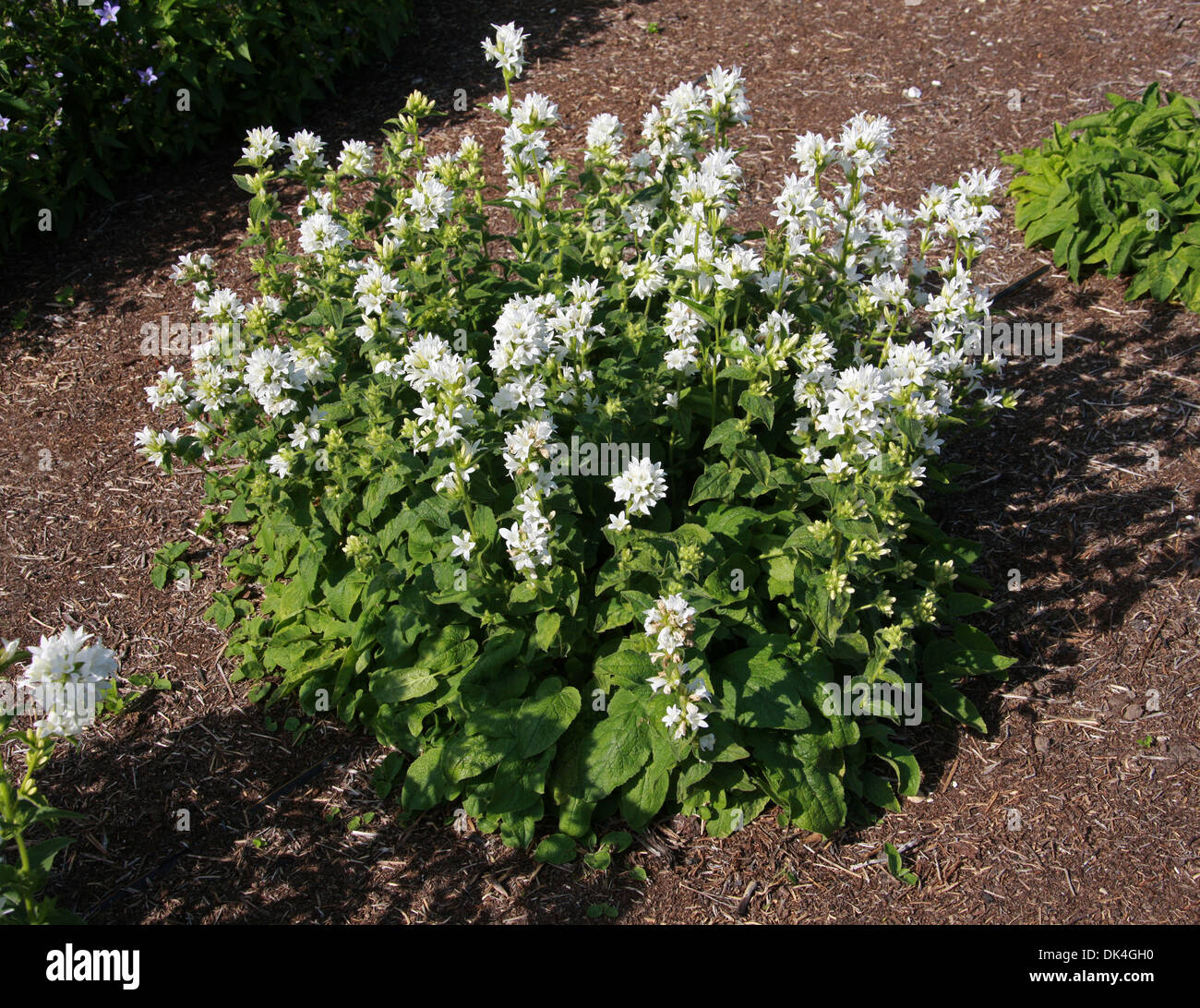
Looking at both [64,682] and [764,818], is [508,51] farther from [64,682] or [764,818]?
[764,818]

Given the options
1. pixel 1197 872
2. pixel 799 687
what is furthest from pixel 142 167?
pixel 1197 872

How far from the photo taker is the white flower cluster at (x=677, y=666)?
330cm

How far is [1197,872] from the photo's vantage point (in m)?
3.72

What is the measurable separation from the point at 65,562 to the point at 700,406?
3.35 m

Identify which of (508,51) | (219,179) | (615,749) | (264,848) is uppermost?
(219,179)

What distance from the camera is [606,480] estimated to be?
13.4ft

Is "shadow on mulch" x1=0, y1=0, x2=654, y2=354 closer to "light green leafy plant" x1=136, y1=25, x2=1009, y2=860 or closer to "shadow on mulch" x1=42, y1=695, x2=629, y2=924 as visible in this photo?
"light green leafy plant" x1=136, y1=25, x2=1009, y2=860

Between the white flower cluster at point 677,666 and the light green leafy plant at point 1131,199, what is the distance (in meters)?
4.34

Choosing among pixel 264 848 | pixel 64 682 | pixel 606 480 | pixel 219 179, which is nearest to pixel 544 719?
pixel 606 480

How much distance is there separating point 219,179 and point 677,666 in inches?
243

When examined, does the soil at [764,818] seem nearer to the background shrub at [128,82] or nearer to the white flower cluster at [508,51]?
the background shrub at [128,82]

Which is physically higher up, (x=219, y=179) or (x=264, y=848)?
(x=219, y=179)

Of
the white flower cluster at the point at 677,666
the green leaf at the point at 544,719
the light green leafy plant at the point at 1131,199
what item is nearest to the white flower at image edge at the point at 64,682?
the green leaf at the point at 544,719

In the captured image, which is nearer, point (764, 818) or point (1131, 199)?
point (764, 818)
